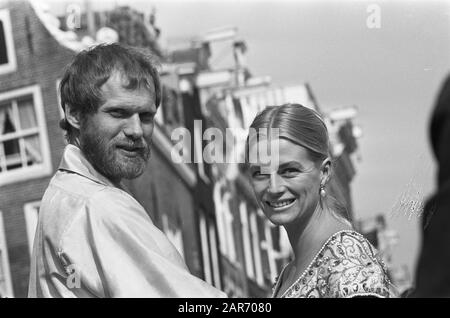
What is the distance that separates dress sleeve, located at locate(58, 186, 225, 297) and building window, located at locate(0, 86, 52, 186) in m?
7.47

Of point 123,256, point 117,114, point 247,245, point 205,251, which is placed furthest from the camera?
point 247,245

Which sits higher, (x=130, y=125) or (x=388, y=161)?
(x=130, y=125)

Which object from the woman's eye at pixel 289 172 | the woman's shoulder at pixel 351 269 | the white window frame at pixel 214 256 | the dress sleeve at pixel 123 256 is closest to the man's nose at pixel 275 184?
the woman's eye at pixel 289 172

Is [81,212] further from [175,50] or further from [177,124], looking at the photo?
[177,124]

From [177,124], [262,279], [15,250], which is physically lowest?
[262,279]

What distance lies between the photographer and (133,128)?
6.68ft

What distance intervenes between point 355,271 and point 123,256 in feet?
1.55

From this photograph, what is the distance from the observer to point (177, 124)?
11.7m

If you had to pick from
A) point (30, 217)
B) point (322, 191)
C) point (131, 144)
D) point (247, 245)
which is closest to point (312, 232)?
point (322, 191)

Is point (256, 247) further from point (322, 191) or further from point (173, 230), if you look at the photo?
point (322, 191)

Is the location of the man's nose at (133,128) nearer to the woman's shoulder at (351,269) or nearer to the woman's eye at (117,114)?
the woman's eye at (117,114)

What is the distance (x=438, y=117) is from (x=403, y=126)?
2.80 m

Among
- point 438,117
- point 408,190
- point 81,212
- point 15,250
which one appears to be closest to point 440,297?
point 438,117

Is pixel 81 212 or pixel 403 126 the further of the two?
pixel 403 126
